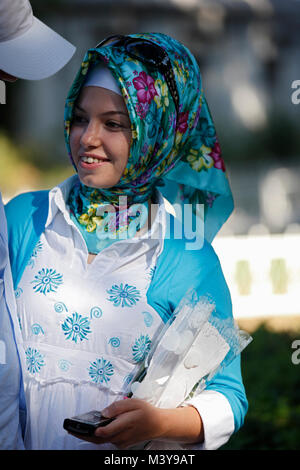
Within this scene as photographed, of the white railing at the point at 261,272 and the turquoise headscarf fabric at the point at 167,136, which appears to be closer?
the turquoise headscarf fabric at the point at 167,136

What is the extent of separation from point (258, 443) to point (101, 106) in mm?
2844

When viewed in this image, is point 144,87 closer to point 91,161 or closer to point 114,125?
point 114,125

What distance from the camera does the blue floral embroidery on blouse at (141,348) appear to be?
2004 mm

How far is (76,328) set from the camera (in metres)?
2.00

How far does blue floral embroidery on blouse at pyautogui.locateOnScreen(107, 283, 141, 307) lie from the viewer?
2.02 m

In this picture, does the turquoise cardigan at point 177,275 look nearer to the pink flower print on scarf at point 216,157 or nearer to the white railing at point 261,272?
the pink flower print on scarf at point 216,157

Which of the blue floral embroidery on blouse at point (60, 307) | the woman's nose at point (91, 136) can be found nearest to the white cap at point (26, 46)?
the woman's nose at point (91, 136)

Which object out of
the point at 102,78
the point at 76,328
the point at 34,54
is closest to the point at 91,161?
the point at 102,78

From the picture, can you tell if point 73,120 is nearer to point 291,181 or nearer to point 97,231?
point 97,231

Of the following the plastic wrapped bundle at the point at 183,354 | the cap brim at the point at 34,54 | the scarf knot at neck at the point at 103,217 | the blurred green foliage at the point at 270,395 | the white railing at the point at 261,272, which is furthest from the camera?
the white railing at the point at 261,272

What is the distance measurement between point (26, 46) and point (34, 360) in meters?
1.06

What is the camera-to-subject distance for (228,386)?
6.70 feet

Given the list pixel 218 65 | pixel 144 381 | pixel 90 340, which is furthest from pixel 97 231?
pixel 218 65

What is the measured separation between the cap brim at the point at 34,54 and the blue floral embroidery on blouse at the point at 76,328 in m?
0.81
